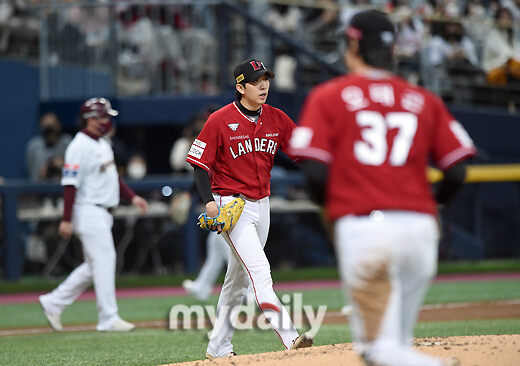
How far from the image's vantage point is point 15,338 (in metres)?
8.70

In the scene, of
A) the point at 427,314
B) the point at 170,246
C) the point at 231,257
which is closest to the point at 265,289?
the point at 231,257

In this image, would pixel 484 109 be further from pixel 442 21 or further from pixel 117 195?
pixel 117 195

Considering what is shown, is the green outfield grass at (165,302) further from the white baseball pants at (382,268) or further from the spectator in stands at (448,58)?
the white baseball pants at (382,268)

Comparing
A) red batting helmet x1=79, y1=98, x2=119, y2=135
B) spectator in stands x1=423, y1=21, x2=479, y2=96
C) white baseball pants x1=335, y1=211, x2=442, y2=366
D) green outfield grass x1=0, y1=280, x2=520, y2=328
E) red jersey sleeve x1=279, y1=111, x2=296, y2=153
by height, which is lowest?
green outfield grass x1=0, y1=280, x2=520, y2=328

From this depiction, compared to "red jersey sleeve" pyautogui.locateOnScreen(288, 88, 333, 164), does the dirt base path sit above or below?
below

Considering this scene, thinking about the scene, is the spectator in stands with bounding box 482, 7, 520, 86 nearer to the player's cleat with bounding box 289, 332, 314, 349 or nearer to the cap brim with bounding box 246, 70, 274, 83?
the cap brim with bounding box 246, 70, 274, 83

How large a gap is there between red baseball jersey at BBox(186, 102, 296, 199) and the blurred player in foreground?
2410mm

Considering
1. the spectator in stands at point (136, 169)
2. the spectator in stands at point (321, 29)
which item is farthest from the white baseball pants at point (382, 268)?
the spectator in stands at point (321, 29)

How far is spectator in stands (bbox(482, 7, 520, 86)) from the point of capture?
653 inches

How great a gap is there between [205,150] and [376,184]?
2.65 m

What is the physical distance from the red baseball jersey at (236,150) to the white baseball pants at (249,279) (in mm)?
113

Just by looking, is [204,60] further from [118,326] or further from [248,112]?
[248,112]

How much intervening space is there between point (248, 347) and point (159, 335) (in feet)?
4.35

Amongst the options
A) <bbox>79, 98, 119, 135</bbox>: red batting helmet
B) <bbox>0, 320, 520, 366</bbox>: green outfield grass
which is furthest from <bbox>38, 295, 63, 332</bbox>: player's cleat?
<bbox>79, 98, 119, 135</bbox>: red batting helmet
